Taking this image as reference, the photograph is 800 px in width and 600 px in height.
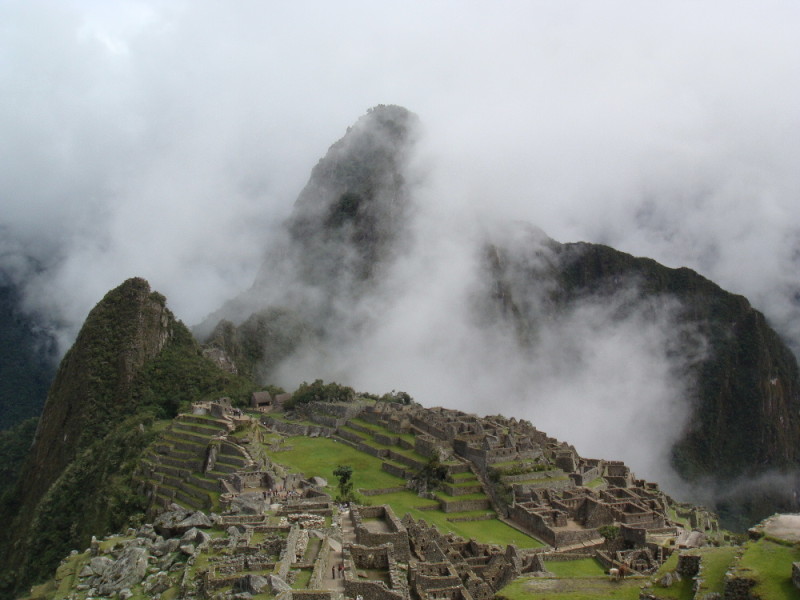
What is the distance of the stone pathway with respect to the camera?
538 inches

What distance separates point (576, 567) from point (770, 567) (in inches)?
719

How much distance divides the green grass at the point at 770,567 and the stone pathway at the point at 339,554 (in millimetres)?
7068

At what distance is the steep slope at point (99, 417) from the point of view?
41188 millimetres

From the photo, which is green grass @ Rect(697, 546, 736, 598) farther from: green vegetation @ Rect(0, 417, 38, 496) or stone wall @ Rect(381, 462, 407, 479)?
green vegetation @ Rect(0, 417, 38, 496)

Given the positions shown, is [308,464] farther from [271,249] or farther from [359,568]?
[271,249]

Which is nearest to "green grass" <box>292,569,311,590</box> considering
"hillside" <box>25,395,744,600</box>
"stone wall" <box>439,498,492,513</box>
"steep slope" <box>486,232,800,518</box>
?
"hillside" <box>25,395,744,600</box>

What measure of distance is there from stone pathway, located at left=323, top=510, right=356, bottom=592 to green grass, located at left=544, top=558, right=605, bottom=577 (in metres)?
9.60

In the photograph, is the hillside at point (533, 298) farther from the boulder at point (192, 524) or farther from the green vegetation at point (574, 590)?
the green vegetation at point (574, 590)

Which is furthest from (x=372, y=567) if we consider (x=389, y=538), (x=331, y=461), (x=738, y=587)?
(x=331, y=461)

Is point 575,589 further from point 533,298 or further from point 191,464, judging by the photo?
point 533,298

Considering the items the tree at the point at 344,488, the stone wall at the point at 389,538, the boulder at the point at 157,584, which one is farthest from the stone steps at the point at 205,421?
the boulder at the point at 157,584

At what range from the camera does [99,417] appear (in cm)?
6075

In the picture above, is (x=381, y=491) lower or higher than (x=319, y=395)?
lower

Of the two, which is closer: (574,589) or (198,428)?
(574,589)
